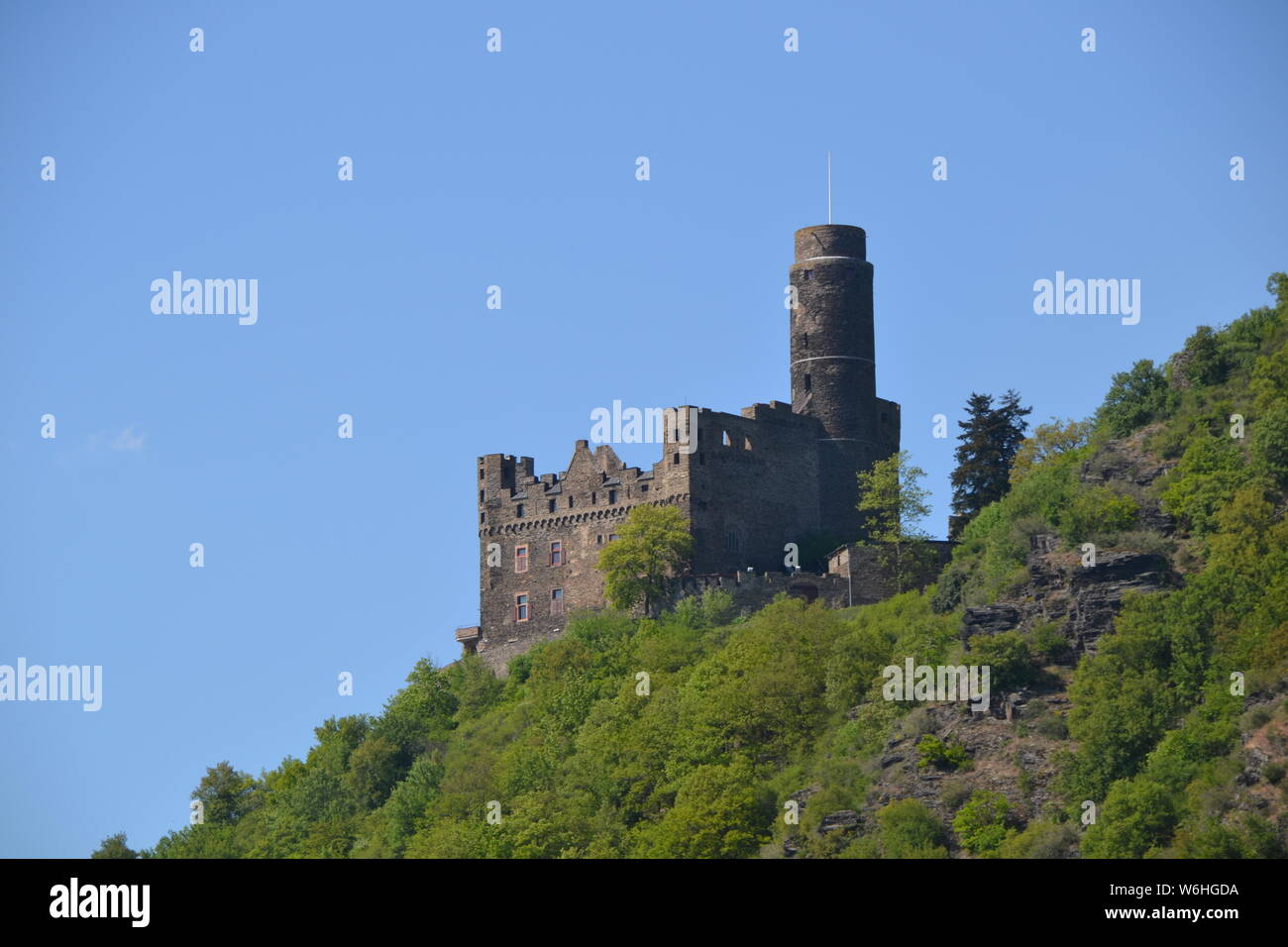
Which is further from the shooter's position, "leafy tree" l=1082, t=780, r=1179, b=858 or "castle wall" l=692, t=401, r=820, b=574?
"castle wall" l=692, t=401, r=820, b=574

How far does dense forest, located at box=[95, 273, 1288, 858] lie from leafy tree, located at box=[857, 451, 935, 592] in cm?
215

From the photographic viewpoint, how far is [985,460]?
106 m

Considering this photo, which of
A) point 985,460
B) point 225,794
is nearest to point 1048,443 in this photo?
point 985,460

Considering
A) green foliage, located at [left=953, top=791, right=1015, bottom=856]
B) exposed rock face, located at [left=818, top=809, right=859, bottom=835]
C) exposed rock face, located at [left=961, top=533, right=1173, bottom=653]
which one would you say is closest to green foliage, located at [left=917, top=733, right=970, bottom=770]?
green foliage, located at [left=953, top=791, right=1015, bottom=856]

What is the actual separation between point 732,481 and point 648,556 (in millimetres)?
5357

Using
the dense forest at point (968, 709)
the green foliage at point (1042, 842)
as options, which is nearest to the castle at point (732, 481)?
the dense forest at point (968, 709)

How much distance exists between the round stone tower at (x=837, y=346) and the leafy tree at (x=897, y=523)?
316cm

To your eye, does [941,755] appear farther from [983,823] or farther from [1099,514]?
[1099,514]

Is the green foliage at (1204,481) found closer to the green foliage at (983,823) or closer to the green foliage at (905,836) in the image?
the green foliage at (983,823)

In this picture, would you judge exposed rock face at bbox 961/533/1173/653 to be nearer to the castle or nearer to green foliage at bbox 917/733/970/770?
green foliage at bbox 917/733/970/770

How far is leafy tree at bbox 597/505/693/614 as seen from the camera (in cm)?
10238
